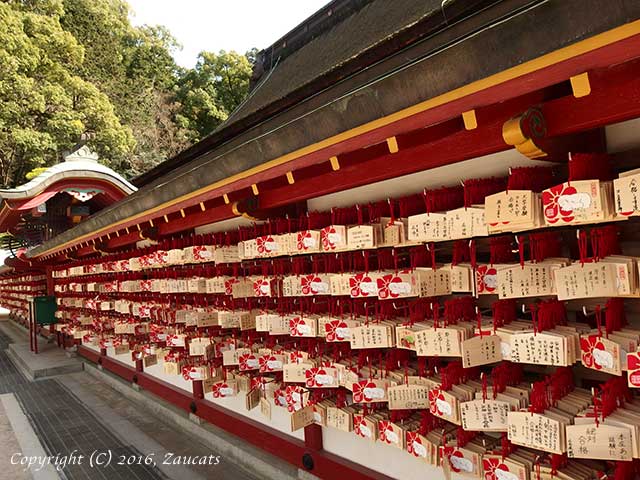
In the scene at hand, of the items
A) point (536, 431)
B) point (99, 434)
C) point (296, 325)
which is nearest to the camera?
point (536, 431)

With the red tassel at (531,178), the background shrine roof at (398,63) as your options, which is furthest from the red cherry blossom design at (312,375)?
the red tassel at (531,178)

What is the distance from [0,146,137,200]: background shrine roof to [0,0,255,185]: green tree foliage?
1646 centimetres

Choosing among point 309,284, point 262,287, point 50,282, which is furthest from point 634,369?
point 50,282

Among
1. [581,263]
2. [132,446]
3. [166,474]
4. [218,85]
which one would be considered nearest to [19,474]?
[132,446]

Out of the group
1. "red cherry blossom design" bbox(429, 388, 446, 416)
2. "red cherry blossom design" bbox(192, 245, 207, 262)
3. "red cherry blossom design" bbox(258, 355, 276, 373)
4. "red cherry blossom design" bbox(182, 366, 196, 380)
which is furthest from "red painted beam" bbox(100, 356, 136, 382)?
"red cherry blossom design" bbox(429, 388, 446, 416)

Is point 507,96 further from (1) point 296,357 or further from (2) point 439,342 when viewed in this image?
(1) point 296,357

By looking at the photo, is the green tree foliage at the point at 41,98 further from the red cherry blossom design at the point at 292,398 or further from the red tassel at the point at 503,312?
the red tassel at the point at 503,312

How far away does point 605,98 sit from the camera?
2.23m

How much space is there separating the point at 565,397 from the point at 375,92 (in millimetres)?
2285

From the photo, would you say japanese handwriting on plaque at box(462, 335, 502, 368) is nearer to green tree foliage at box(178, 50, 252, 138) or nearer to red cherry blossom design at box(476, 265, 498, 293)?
red cherry blossom design at box(476, 265, 498, 293)

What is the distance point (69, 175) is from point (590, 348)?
10.4 meters

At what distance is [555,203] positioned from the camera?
2457mm

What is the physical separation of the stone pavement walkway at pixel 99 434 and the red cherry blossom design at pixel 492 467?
12.3 ft

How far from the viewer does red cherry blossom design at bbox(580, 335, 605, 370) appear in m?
2.50
